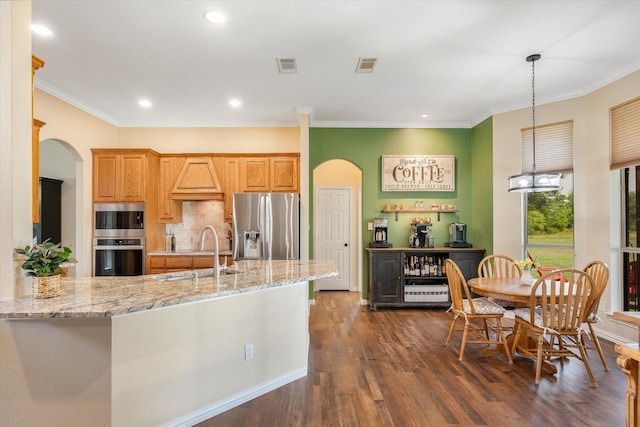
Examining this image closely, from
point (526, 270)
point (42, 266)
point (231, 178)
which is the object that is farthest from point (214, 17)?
point (526, 270)

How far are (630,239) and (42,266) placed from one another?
5.34 metres

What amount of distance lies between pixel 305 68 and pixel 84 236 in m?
3.88

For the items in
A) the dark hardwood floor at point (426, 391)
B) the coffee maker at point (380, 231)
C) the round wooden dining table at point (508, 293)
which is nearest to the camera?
the dark hardwood floor at point (426, 391)

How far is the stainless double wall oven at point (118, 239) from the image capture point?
4820 millimetres

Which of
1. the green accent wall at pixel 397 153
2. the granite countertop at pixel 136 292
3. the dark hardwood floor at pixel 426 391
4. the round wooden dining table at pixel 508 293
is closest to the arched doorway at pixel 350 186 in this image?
the green accent wall at pixel 397 153

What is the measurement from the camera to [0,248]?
1.76 meters

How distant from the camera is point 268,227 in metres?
4.97

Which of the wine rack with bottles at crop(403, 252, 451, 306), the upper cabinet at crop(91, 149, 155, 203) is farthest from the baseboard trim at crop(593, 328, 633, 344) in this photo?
the upper cabinet at crop(91, 149, 155, 203)

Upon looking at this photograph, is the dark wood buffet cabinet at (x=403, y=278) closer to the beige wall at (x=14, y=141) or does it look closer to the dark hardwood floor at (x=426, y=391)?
the dark hardwood floor at (x=426, y=391)

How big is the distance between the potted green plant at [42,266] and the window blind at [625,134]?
16.7 feet

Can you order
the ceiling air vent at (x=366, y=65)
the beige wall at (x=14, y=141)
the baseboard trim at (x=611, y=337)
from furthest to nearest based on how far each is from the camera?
the baseboard trim at (x=611, y=337) → the ceiling air vent at (x=366, y=65) → the beige wall at (x=14, y=141)

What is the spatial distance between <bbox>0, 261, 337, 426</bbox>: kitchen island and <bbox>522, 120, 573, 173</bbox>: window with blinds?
12.2 ft

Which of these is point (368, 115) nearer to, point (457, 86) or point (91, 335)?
point (457, 86)

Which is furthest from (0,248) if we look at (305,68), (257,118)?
(257,118)
